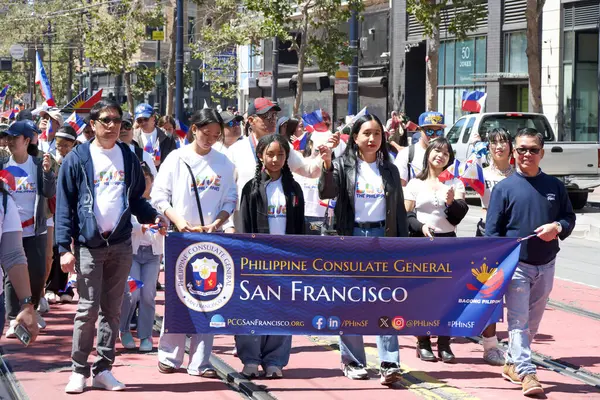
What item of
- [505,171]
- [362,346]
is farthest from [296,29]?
[362,346]

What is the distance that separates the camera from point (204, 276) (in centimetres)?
737

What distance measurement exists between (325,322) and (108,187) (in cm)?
174

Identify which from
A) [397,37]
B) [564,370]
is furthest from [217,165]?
[397,37]

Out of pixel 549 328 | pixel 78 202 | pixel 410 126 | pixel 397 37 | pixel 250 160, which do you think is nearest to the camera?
pixel 78 202

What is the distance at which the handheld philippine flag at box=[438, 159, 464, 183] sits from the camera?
8.63 meters

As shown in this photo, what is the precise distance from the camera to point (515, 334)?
738 cm

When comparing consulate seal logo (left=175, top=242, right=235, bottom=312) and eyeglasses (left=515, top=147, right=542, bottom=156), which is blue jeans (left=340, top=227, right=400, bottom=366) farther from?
eyeglasses (left=515, top=147, right=542, bottom=156)

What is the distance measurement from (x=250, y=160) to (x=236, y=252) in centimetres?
119

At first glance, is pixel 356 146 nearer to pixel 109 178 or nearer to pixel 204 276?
pixel 204 276

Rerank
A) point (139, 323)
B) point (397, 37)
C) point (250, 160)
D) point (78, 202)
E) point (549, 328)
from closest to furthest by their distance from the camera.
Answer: point (78, 202) < point (250, 160) < point (139, 323) < point (549, 328) < point (397, 37)

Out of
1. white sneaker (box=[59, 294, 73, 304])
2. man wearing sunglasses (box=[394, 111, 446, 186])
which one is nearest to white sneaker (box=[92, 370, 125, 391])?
man wearing sunglasses (box=[394, 111, 446, 186])

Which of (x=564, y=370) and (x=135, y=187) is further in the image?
(x=564, y=370)

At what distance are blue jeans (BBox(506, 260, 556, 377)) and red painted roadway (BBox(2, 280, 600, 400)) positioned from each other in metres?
0.24

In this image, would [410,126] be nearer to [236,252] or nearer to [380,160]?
[380,160]
